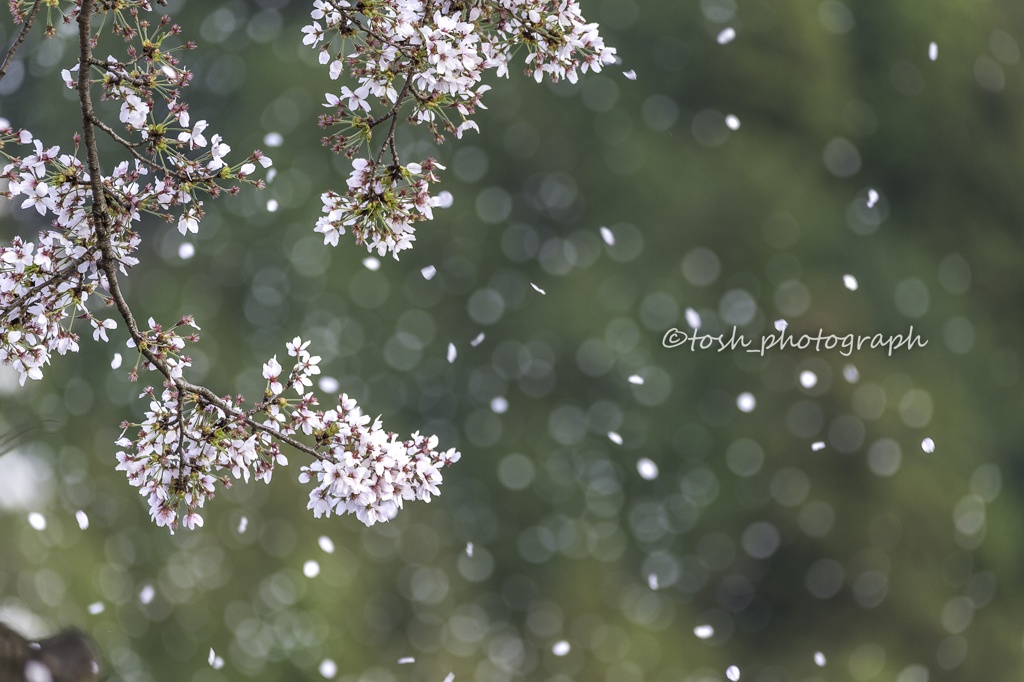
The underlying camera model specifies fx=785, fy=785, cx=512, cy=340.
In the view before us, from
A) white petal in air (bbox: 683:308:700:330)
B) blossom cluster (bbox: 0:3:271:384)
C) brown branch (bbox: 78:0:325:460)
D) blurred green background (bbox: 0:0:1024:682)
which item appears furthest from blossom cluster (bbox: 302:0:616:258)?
white petal in air (bbox: 683:308:700:330)

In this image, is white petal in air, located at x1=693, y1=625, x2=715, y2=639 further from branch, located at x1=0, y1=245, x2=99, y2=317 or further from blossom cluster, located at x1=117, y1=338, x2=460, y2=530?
branch, located at x1=0, y1=245, x2=99, y2=317

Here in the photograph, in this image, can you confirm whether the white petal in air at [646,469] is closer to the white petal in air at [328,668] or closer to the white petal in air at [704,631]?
the white petal in air at [704,631]

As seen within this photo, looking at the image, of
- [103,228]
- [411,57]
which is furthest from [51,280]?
[411,57]

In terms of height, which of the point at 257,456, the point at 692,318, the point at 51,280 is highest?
the point at 692,318

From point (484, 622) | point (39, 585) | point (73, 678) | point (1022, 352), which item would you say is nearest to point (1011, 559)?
point (1022, 352)

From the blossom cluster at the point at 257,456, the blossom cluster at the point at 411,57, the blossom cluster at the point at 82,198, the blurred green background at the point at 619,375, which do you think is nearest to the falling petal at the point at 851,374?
the blurred green background at the point at 619,375

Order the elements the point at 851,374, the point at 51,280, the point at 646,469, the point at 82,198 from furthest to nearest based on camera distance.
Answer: the point at 851,374
the point at 646,469
the point at 82,198
the point at 51,280

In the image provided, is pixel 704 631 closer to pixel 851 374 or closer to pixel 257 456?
pixel 851 374
